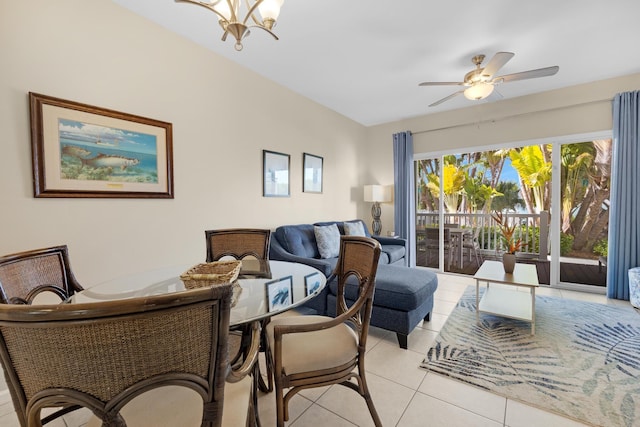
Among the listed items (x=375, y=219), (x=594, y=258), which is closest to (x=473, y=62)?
(x=375, y=219)

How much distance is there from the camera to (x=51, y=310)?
1.70 ft

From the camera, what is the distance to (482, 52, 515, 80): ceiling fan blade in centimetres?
220

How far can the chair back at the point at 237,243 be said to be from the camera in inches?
81.8

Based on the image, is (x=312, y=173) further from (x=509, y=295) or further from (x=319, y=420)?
(x=319, y=420)

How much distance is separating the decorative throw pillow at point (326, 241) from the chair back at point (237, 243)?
129 centimetres

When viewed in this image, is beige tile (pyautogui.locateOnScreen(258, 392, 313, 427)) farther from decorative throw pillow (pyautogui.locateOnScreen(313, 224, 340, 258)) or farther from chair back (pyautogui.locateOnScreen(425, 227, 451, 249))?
chair back (pyautogui.locateOnScreen(425, 227, 451, 249))

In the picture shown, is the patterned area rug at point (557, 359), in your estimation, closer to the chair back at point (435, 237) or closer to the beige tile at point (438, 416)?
the beige tile at point (438, 416)

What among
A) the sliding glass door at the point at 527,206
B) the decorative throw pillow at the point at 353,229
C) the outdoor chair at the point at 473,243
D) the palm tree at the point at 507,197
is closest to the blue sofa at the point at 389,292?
the decorative throw pillow at the point at 353,229

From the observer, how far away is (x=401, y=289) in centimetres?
222

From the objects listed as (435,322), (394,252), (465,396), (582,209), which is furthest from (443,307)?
(582,209)

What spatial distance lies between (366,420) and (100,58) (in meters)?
2.94

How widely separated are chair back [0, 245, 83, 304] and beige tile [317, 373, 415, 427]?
1.54 metres

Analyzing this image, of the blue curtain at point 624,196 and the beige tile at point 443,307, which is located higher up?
the blue curtain at point 624,196

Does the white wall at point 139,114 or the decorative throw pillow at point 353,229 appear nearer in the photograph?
the white wall at point 139,114
